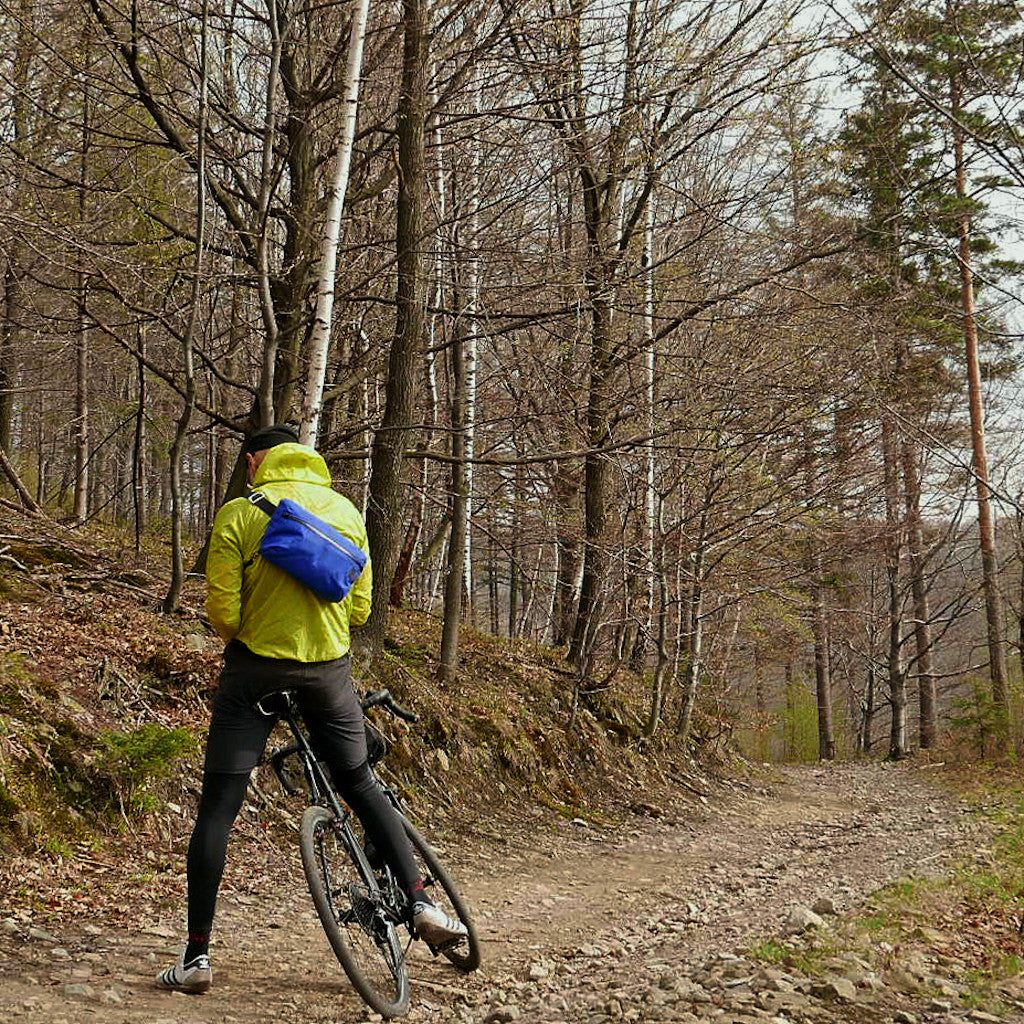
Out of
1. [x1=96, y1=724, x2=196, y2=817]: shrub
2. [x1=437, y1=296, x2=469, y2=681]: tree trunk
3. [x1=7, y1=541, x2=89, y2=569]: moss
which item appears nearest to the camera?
[x1=96, y1=724, x2=196, y2=817]: shrub

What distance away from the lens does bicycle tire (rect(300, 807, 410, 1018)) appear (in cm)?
352

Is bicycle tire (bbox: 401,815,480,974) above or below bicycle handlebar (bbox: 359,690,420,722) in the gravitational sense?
below

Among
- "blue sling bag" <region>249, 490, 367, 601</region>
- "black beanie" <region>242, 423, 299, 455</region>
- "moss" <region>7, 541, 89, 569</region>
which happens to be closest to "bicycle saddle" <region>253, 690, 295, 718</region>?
"blue sling bag" <region>249, 490, 367, 601</region>

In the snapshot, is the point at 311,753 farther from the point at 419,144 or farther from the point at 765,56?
the point at 765,56

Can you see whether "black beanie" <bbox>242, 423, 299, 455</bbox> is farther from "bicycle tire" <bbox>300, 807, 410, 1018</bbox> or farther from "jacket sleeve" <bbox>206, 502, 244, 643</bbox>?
"bicycle tire" <bbox>300, 807, 410, 1018</bbox>

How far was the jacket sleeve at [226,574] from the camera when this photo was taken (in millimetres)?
3525

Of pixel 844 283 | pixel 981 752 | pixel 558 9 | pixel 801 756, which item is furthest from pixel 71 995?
pixel 801 756

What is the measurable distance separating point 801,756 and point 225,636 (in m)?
27.6

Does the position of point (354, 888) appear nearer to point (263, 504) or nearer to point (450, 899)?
point (450, 899)

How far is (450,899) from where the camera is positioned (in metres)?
4.09

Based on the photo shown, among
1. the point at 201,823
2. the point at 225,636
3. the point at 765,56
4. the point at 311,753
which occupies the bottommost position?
the point at 201,823

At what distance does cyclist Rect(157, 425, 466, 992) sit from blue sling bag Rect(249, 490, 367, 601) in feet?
0.19

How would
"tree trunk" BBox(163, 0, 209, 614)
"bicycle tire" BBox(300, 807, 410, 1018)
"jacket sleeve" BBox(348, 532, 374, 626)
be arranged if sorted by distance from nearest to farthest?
"bicycle tire" BBox(300, 807, 410, 1018) → "jacket sleeve" BBox(348, 532, 374, 626) → "tree trunk" BBox(163, 0, 209, 614)

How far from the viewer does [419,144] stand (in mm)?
8336
